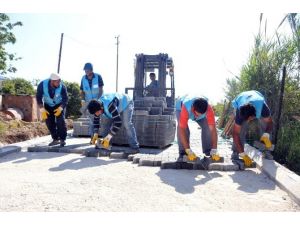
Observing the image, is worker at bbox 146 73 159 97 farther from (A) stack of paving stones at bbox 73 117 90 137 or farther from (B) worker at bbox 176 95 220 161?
(B) worker at bbox 176 95 220 161

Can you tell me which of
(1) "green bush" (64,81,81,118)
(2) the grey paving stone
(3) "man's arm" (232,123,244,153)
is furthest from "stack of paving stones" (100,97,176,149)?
(1) "green bush" (64,81,81,118)

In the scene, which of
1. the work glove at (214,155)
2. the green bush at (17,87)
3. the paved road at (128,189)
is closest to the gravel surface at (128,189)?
the paved road at (128,189)

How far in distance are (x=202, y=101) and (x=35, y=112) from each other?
35.3ft

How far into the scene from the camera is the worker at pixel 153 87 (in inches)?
305

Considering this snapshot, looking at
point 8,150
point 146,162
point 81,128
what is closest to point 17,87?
point 81,128

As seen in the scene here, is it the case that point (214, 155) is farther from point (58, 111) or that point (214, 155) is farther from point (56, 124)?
point (56, 124)

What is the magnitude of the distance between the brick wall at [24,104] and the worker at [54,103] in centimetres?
733

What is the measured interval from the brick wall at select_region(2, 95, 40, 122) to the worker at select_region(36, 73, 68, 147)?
24.0 ft

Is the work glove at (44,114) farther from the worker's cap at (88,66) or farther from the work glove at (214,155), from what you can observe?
the work glove at (214,155)

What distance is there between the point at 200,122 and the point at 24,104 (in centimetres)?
1026

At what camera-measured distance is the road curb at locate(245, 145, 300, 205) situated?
114 inches

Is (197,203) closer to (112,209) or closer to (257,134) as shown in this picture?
(112,209)

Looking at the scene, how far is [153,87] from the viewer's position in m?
7.78

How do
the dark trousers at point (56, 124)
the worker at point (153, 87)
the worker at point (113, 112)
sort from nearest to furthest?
the worker at point (113, 112) → the dark trousers at point (56, 124) → the worker at point (153, 87)
